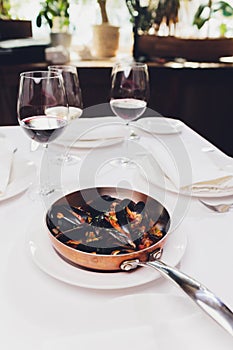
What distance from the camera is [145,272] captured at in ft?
1.60

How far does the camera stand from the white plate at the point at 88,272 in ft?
1.53

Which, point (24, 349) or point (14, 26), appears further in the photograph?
point (14, 26)

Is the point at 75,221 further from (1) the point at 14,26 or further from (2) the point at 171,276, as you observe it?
(1) the point at 14,26

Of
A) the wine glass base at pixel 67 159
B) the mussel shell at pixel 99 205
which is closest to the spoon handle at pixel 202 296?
the mussel shell at pixel 99 205

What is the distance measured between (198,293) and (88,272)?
0.48ft

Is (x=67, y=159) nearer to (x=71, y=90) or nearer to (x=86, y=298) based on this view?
(x=71, y=90)

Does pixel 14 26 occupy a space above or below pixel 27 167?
above

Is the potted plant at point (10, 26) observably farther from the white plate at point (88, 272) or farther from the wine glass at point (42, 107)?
the white plate at point (88, 272)

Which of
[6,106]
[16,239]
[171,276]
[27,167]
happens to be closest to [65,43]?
[6,106]

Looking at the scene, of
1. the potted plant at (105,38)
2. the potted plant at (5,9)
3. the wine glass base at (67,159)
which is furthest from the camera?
the potted plant at (105,38)

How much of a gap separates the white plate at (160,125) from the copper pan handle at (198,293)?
0.71 meters

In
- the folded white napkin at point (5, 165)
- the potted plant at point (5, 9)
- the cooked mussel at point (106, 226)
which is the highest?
the potted plant at point (5, 9)

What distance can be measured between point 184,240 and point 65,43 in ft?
6.96

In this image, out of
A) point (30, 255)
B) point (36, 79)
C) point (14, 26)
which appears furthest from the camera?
point (14, 26)
